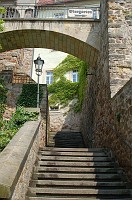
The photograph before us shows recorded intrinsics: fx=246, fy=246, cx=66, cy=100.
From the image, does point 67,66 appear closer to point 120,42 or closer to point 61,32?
point 61,32

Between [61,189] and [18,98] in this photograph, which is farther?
[18,98]

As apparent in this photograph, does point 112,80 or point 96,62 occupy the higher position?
point 96,62

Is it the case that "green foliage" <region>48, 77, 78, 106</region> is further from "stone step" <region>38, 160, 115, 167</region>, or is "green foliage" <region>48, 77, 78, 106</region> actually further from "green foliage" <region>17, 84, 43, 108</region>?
"stone step" <region>38, 160, 115, 167</region>

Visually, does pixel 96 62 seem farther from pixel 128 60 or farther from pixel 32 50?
pixel 32 50

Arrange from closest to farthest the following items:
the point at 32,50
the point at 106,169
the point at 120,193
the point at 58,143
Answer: the point at 120,193 < the point at 106,169 < the point at 58,143 < the point at 32,50

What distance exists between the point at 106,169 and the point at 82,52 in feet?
18.9

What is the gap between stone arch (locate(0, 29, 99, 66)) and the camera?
973cm

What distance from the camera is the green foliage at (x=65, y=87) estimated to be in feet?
54.6

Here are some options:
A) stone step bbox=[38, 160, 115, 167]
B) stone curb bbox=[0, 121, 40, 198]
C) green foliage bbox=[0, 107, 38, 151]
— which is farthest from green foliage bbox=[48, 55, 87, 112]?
stone curb bbox=[0, 121, 40, 198]

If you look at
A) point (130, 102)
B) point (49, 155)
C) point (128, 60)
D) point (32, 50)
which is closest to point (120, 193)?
point (130, 102)

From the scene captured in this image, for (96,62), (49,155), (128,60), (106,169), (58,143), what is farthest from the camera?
(58,143)

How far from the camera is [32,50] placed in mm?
19953

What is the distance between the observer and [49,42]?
10109mm

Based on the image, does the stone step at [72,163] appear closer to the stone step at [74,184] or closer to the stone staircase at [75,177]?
the stone staircase at [75,177]
